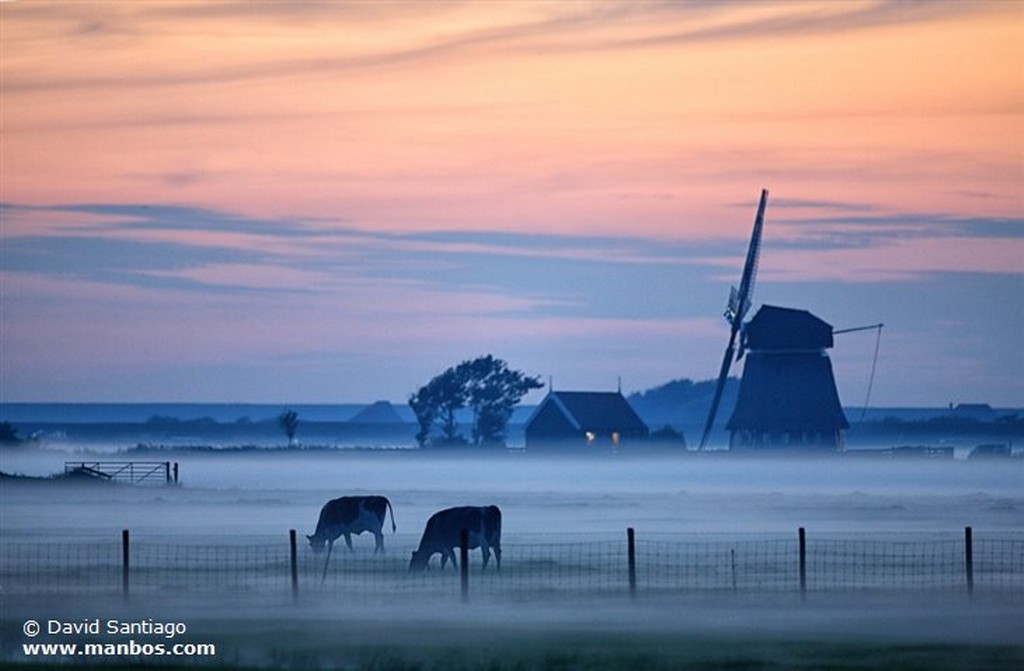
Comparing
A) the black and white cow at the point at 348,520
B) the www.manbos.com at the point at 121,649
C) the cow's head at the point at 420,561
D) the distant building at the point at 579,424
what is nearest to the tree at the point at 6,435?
the distant building at the point at 579,424

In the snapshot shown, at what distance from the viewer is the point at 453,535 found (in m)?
32.5

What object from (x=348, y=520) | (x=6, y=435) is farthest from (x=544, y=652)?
(x=6, y=435)

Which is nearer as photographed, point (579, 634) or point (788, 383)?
point (579, 634)

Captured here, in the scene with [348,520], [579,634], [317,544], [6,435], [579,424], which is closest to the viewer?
[579,634]

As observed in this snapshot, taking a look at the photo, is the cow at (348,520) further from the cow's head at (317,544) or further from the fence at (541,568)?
the fence at (541,568)

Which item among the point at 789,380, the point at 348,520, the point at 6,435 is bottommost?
the point at 348,520

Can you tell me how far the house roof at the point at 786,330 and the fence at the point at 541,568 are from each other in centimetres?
5667

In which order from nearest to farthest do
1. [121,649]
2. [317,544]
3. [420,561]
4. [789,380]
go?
[121,649] → [420,561] → [317,544] → [789,380]

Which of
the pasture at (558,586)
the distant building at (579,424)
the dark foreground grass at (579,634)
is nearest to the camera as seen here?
the dark foreground grass at (579,634)

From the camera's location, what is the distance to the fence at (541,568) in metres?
28.5

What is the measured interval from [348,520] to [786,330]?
6377 centimetres

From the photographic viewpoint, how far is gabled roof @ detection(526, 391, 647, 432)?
4240 inches

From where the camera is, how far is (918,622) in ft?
78.0

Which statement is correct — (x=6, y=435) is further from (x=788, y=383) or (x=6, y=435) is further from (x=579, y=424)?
(x=788, y=383)
